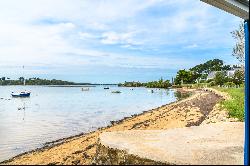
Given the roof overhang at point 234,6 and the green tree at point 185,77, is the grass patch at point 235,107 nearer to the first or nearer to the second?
the roof overhang at point 234,6

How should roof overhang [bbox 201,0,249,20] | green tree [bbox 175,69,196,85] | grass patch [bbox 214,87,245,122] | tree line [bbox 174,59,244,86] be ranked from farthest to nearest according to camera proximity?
green tree [bbox 175,69,196,85] < tree line [bbox 174,59,244,86] < grass patch [bbox 214,87,245,122] < roof overhang [bbox 201,0,249,20]

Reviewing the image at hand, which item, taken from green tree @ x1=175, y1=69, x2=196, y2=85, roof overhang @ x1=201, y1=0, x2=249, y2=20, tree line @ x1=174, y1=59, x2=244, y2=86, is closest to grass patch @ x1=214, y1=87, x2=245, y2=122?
roof overhang @ x1=201, y1=0, x2=249, y2=20

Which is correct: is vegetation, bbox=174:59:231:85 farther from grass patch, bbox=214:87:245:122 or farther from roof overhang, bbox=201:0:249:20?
roof overhang, bbox=201:0:249:20

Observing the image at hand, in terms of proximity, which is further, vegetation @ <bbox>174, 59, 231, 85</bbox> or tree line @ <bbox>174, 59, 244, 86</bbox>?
vegetation @ <bbox>174, 59, 231, 85</bbox>

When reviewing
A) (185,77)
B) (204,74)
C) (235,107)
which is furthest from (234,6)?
(204,74)

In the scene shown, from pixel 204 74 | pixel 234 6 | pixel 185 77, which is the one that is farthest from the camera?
pixel 204 74

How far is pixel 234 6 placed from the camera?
5039mm

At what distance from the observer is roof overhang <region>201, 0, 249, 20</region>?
4.91 metres

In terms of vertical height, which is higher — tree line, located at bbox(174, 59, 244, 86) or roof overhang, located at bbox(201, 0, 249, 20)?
tree line, located at bbox(174, 59, 244, 86)

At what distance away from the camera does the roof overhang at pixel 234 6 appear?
4914mm

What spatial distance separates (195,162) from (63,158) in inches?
372

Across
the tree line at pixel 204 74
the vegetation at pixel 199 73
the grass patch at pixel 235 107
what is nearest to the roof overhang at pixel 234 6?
the grass patch at pixel 235 107

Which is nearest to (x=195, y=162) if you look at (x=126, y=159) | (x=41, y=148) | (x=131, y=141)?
(x=126, y=159)

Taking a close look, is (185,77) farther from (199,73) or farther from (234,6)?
(234,6)
